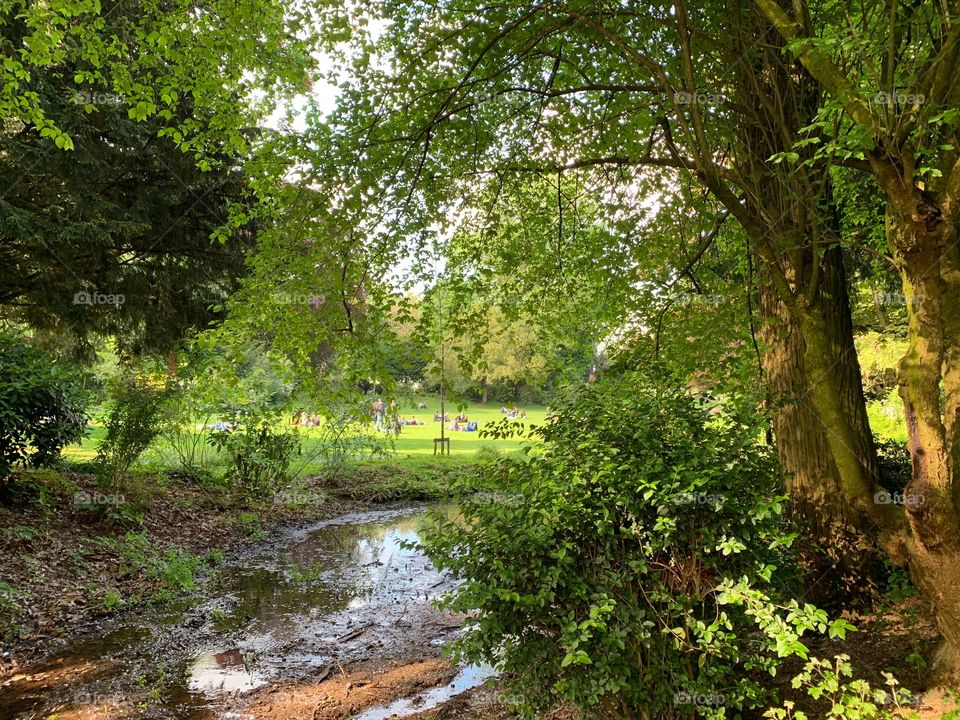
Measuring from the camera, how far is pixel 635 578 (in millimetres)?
3365

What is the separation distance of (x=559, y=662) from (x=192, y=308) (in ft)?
28.3

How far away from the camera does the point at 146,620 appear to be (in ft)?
21.4

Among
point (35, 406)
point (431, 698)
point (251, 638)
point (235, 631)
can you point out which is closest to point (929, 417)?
point (431, 698)

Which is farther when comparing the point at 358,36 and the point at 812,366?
the point at 358,36

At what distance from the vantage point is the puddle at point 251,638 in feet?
16.0

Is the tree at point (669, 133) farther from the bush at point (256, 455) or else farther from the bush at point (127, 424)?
the bush at point (256, 455)

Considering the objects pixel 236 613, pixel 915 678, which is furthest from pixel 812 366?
pixel 236 613

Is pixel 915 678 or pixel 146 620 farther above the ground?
pixel 915 678

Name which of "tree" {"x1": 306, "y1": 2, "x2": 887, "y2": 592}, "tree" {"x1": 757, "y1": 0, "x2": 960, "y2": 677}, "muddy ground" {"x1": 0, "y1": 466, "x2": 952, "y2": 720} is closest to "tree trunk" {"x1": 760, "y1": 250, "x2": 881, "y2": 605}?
"tree" {"x1": 306, "y1": 2, "x2": 887, "y2": 592}

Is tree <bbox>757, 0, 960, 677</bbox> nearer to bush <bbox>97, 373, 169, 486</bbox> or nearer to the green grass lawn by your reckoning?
the green grass lawn

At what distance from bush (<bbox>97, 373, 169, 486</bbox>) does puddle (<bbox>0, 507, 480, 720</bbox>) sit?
224 cm

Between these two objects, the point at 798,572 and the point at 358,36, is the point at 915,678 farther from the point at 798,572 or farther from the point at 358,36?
the point at 358,36

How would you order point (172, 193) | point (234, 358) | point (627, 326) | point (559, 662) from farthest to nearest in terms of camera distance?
point (172, 193)
point (627, 326)
point (234, 358)
point (559, 662)

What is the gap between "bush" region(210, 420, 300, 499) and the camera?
480 inches
